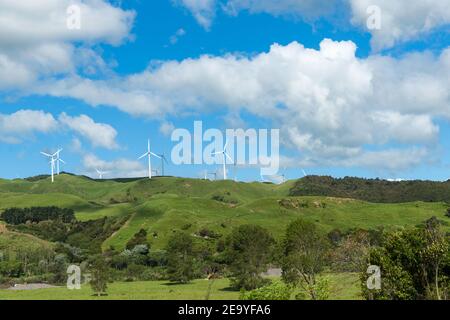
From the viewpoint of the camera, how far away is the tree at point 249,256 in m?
133

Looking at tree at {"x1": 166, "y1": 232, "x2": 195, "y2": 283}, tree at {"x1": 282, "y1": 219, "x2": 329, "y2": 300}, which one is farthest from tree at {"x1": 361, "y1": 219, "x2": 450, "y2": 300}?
tree at {"x1": 166, "y1": 232, "x2": 195, "y2": 283}

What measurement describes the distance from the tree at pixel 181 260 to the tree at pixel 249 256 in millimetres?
12916

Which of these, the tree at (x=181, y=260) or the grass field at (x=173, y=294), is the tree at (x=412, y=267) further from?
the tree at (x=181, y=260)

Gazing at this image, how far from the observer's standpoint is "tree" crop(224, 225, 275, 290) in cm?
13312

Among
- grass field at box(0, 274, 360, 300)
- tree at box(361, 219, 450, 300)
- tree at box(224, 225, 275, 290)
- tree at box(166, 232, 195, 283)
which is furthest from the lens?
tree at box(166, 232, 195, 283)

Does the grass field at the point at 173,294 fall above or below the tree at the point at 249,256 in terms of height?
below

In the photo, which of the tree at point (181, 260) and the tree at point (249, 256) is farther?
the tree at point (181, 260)

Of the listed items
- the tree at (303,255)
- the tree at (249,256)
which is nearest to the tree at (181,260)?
the tree at (249,256)

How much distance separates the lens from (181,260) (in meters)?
158

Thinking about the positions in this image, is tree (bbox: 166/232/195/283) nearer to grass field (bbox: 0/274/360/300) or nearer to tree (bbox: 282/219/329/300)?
grass field (bbox: 0/274/360/300)

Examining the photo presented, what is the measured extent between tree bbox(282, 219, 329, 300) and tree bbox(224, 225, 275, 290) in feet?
21.9

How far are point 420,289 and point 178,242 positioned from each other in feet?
352

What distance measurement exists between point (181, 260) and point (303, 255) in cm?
5025
